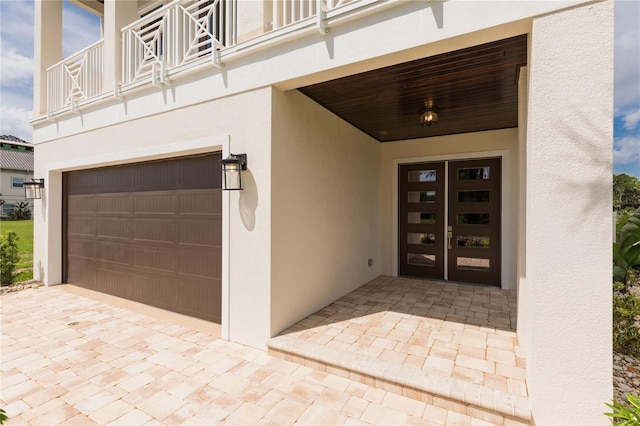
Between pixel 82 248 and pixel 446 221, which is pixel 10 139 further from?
pixel 446 221

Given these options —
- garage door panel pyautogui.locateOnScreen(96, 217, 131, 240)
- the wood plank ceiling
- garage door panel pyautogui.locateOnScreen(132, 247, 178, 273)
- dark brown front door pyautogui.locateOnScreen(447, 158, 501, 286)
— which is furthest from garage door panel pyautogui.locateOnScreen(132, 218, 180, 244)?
dark brown front door pyautogui.locateOnScreen(447, 158, 501, 286)

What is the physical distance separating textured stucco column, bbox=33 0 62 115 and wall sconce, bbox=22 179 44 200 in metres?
1.66

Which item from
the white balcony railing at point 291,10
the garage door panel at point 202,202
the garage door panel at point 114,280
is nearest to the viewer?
the white balcony railing at point 291,10

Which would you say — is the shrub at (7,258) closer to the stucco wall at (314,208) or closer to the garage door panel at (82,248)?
the garage door panel at (82,248)

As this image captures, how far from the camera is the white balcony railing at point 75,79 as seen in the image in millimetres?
6078

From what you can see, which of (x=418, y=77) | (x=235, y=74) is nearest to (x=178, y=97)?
(x=235, y=74)

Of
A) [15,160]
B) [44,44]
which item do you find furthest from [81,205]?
[15,160]

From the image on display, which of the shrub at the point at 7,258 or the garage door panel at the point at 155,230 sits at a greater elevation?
the garage door panel at the point at 155,230

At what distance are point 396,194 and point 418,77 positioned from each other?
3.71 metres

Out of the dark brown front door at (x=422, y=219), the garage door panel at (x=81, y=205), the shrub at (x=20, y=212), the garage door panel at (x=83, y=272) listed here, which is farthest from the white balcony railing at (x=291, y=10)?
the shrub at (x=20, y=212)

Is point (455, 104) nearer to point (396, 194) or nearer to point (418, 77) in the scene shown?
point (418, 77)

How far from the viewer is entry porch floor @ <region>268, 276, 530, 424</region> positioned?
2650 millimetres

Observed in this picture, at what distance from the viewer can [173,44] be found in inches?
193

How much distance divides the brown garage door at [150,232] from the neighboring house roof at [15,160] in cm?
2966
